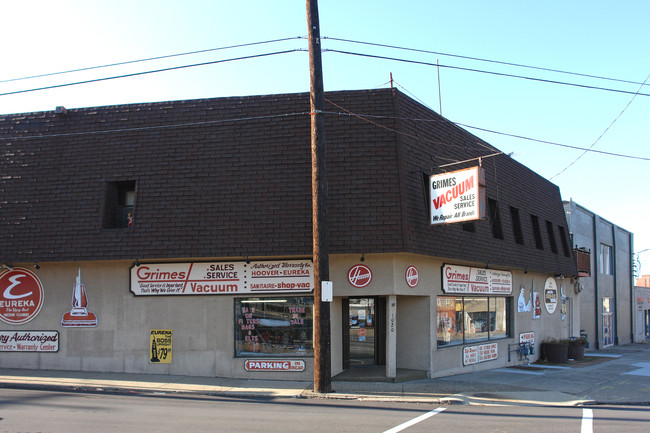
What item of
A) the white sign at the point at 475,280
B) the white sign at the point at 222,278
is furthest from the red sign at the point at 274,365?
the white sign at the point at 475,280

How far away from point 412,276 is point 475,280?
398 centimetres

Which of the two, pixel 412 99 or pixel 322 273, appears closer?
pixel 322 273

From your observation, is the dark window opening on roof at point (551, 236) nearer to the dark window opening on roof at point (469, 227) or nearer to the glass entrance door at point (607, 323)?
the dark window opening on roof at point (469, 227)

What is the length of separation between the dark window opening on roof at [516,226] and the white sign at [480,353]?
14.0ft

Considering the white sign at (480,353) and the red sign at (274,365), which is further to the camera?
the white sign at (480,353)

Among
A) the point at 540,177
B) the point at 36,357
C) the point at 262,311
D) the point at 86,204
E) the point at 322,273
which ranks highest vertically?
the point at 540,177

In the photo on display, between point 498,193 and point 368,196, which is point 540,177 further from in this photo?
point 368,196

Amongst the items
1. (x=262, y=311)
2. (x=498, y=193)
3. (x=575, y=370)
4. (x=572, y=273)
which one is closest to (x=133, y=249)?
(x=262, y=311)

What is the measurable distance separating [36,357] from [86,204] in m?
4.54

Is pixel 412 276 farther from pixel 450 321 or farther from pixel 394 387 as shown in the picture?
pixel 394 387

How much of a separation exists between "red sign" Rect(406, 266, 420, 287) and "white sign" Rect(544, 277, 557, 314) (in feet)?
37.1

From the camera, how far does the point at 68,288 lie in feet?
51.6

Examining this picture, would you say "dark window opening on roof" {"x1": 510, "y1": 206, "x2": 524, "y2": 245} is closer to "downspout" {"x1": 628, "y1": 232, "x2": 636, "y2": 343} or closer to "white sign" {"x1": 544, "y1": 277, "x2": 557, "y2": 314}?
"white sign" {"x1": 544, "y1": 277, "x2": 557, "y2": 314}

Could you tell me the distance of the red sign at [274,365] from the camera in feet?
47.5
